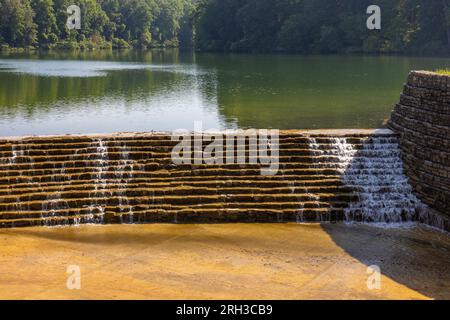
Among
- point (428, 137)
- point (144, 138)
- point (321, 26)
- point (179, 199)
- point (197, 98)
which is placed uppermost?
point (321, 26)

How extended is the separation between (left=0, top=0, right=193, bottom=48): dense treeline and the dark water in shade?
50663 millimetres

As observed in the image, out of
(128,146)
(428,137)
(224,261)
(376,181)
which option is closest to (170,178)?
(128,146)

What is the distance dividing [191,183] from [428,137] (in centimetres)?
711

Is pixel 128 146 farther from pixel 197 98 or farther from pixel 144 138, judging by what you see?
pixel 197 98

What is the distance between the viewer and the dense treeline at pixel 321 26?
2965 inches

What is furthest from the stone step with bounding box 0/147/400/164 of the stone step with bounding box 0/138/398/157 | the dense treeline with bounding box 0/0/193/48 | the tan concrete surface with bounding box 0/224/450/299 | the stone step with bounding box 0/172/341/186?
the dense treeline with bounding box 0/0/193/48

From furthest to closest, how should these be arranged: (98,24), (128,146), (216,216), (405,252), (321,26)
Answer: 1. (98,24)
2. (321,26)
3. (128,146)
4. (216,216)
5. (405,252)

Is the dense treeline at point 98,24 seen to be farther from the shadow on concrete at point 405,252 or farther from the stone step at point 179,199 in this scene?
the shadow on concrete at point 405,252

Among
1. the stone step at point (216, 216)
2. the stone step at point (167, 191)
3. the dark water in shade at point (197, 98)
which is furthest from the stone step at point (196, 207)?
the dark water in shade at point (197, 98)

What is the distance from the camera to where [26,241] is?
1579cm

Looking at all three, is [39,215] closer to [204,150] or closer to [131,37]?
[204,150]

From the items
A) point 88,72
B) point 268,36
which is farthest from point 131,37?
point 88,72

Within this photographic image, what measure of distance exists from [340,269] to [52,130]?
17.0 meters

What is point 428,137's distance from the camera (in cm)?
1809
